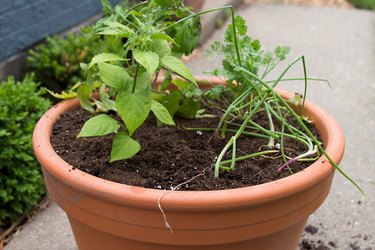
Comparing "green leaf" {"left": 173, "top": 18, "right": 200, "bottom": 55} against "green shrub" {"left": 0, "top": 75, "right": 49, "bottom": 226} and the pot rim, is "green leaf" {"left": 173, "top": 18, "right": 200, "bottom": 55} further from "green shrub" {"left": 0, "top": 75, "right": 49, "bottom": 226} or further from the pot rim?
"green shrub" {"left": 0, "top": 75, "right": 49, "bottom": 226}

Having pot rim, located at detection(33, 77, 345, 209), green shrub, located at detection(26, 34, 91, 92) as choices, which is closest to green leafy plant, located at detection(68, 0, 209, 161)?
pot rim, located at detection(33, 77, 345, 209)

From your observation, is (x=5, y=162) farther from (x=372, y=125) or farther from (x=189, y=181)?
(x=372, y=125)

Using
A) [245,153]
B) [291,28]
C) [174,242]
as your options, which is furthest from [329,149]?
[291,28]

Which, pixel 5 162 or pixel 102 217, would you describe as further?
pixel 5 162

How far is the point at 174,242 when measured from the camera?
1.37 metres

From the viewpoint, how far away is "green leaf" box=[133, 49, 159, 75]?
1.35 m

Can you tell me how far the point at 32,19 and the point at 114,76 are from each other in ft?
6.27

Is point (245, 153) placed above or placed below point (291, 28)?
above

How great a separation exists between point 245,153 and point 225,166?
0.11m

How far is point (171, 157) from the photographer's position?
1634 millimetres

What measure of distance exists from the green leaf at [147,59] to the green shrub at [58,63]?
1.72 m

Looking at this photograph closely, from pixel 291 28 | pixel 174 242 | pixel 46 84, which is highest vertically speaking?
pixel 174 242

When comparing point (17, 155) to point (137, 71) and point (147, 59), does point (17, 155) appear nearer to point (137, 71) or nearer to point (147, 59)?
point (137, 71)

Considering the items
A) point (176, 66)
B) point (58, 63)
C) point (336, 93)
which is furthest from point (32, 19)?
point (336, 93)
